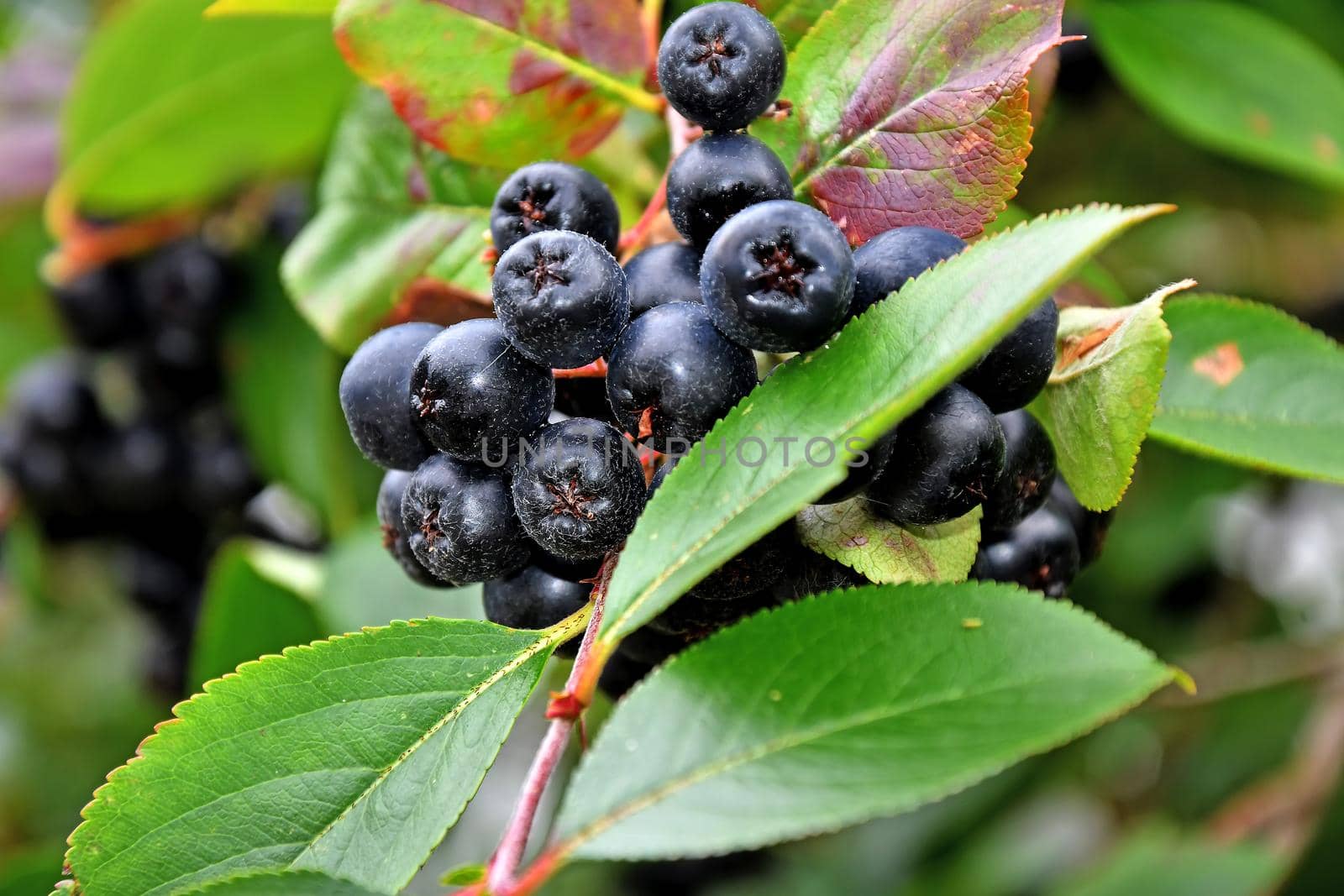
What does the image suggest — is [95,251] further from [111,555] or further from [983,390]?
[983,390]

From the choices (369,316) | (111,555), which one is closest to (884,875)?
(111,555)

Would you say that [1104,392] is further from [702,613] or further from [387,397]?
[387,397]

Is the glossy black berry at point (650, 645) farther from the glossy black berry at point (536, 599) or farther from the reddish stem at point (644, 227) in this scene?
the reddish stem at point (644, 227)

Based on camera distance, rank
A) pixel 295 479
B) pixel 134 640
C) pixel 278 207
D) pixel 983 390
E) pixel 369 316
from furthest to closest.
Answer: pixel 134 640
pixel 278 207
pixel 295 479
pixel 369 316
pixel 983 390

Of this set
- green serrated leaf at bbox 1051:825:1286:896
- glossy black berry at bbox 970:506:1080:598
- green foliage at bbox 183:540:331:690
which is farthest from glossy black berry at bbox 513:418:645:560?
green serrated leaf at bbox 1051:825:1286:896

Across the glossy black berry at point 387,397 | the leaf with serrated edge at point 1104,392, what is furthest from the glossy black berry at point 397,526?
the leaf with serrated edge at point 1104,392

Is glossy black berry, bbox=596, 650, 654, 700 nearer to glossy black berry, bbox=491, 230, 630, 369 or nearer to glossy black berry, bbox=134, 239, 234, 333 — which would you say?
glossy black berry, bbox=491, 230, 630, 369
